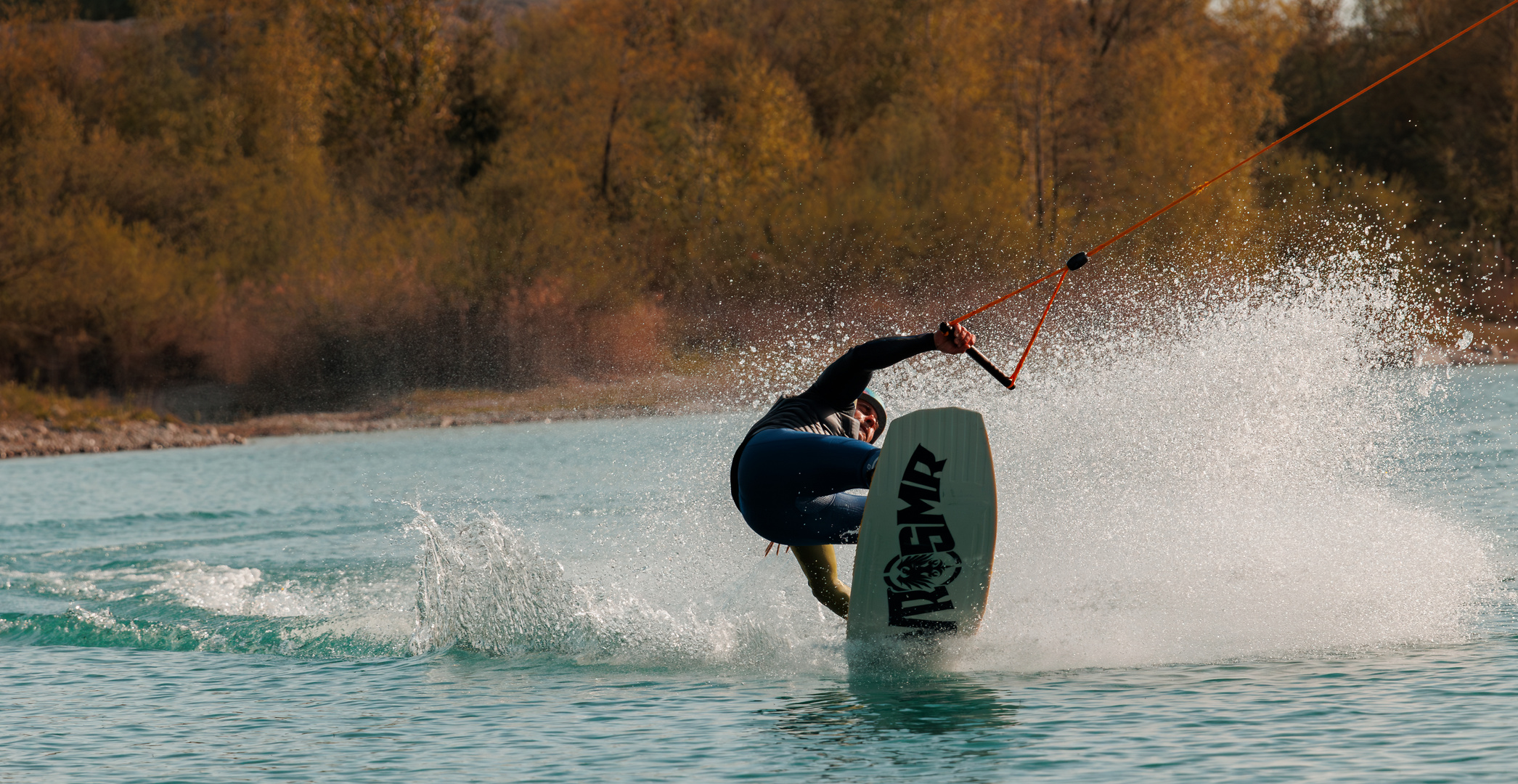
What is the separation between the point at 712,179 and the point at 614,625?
30544mm

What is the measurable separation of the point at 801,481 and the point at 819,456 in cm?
13

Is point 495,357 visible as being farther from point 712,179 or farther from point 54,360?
point 54,360

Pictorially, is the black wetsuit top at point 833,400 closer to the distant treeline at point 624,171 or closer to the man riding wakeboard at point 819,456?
the man riding wakeboard at point 819,456

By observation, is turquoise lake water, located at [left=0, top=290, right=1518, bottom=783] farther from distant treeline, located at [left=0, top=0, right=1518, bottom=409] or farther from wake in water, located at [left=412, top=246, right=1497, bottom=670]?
distant treeline, located at [left=0, top=0, right=1518, bottom=409]

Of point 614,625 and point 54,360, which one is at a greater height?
point 54,360

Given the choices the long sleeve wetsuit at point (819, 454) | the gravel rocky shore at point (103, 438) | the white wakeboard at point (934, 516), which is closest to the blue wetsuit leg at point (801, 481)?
the long sleeve wetsuit at point (819, 454)

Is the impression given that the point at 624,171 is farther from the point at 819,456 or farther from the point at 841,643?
the point at 819,456

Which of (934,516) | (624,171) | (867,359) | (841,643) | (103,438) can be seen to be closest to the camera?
(934,516)

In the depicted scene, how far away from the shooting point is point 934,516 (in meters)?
→ 5.79

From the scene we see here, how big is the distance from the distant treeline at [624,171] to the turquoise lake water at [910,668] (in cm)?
2102

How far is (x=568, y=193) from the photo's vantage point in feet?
119

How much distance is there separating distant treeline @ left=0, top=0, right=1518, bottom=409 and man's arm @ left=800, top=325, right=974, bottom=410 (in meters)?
24.4

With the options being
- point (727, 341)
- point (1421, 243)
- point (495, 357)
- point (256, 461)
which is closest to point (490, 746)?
point (256, 461)

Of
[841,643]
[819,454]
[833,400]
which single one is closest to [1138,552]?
[841,643]
